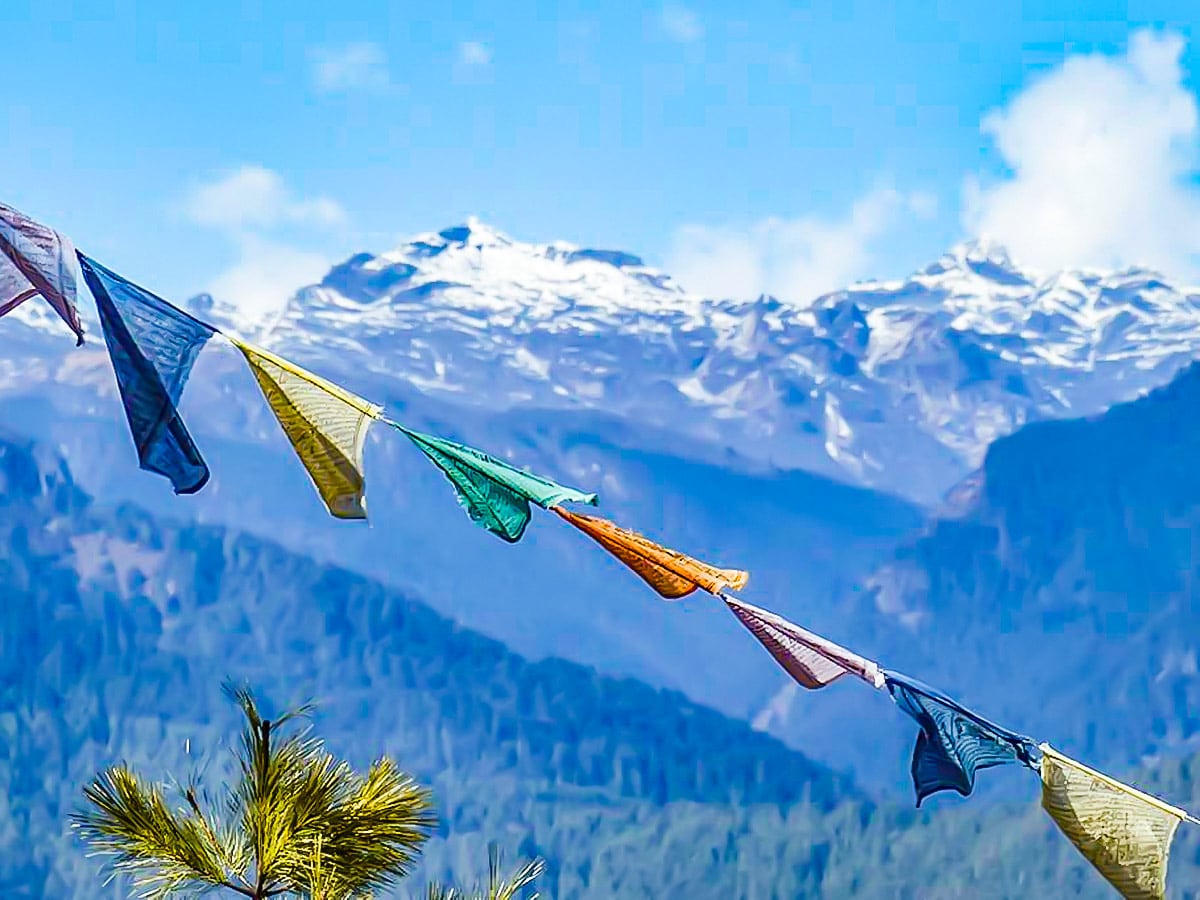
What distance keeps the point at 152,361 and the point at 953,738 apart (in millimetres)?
2439

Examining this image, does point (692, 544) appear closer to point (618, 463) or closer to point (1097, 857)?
point (618, 463)

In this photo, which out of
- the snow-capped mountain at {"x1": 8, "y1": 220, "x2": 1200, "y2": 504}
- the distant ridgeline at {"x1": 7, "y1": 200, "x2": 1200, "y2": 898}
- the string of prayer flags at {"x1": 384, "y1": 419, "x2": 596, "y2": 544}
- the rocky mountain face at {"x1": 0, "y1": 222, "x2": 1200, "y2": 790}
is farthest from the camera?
the snow-capped mountain at {"x1": 8, "y1": 220, "x2": 1200, "y2": 504}

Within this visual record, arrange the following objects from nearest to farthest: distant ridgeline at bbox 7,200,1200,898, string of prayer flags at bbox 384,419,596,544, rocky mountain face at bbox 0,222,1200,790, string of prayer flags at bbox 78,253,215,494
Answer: string of prayer flags at bbox 384,419,596,544 < string of prayer flags at bbox 78,253,215,494 < distant ridgeline at bbox 7,200,1200,898 < rocky mountain face at bbox 0,222,1200,790

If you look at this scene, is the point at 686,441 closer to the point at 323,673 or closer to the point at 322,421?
the point at 323,673

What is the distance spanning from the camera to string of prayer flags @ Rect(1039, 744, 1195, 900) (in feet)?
15.9

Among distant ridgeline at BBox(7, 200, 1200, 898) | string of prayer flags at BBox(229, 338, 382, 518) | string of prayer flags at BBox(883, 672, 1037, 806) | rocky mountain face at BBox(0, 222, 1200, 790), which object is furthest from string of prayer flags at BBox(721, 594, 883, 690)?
rocky mountain face at BBox(0, 222, 1200, 790)

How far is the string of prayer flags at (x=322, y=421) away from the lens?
486 centimetres

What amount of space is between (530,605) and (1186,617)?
99.0 ft

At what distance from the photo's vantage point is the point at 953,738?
16.4 ft

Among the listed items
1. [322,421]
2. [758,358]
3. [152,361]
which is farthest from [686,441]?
[322,421]

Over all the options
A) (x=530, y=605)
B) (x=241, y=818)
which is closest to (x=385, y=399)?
(x=530, y=605)

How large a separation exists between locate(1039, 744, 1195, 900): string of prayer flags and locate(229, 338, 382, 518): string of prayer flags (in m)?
1.96

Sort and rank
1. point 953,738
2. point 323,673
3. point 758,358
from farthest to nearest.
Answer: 1. point 758,358
2. point 323,673
3. point 953,738

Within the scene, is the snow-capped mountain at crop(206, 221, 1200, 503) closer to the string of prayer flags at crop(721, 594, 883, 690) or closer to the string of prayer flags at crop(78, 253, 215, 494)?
the string of prayer flags at crop(78, 253, 215, 494)
